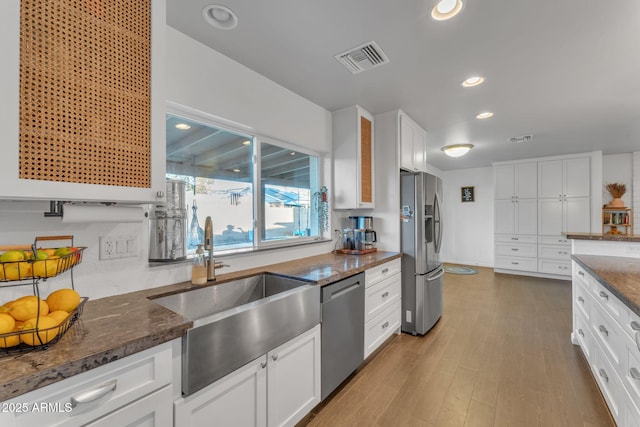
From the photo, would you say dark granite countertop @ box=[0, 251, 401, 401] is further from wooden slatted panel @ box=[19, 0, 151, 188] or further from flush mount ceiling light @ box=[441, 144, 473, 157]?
flush mount ceiling light @ box=[441, 144, 473, 157]

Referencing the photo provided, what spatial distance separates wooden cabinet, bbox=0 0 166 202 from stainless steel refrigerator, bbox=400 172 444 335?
2.40 meters

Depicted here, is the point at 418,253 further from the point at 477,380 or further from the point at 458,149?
the point at 458,149

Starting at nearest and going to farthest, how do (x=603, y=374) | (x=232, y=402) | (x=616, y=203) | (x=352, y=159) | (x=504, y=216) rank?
(x=232, y=402)
(x=603, y=374)
(x=352, y=159)
(x=616, y=203)
(x=504, y=216)

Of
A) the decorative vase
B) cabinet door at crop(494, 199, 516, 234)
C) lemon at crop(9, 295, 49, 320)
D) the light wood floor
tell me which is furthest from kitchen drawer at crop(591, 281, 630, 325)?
the decorative vase

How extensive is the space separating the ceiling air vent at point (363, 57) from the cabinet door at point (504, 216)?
5.12 meters

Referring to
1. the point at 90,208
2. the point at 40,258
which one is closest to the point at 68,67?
the point at 90,208

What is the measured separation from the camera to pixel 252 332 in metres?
1.25

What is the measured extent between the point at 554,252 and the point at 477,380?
4.55 metres

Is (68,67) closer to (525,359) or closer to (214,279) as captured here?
(214,279)

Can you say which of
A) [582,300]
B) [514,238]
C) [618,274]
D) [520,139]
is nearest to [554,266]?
[514,238]

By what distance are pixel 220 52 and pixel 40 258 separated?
1.66 metres

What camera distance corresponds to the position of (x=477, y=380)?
6.78ft

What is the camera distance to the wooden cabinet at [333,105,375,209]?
281 cm

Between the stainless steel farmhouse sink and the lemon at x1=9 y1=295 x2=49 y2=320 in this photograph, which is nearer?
the lemon at x1=9 y1=295 x2=49 y2=320
